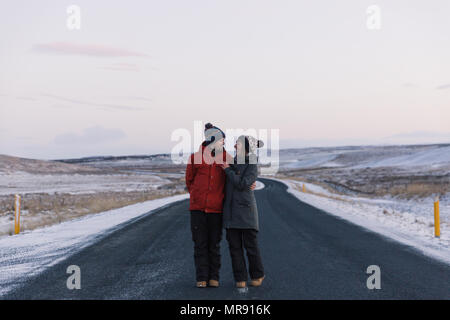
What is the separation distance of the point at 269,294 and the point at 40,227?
1029 cm

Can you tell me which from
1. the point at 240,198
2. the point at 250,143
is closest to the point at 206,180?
the point at 240,198

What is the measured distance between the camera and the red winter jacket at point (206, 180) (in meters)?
6.00

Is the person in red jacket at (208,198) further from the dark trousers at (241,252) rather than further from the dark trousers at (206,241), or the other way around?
the dark trousers at (241,252)

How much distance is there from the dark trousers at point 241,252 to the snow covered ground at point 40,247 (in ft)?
9.67

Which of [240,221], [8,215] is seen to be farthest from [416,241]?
[8,215]

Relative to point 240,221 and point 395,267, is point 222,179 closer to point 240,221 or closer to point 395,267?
point 240,221

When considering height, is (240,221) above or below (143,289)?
above

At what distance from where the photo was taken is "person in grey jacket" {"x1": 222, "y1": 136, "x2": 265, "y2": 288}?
590 centimetres

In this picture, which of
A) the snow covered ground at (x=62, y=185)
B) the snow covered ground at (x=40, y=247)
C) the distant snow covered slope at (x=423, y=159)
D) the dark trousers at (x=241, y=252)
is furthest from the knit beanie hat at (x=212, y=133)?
the distant snow covered slope at (x=423, y=159)

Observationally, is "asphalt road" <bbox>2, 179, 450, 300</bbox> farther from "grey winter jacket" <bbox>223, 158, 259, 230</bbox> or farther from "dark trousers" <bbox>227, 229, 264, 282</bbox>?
"grey winter jacket" <bbox>223, 158, 259, 230</bbox>

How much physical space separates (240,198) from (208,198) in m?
0.41

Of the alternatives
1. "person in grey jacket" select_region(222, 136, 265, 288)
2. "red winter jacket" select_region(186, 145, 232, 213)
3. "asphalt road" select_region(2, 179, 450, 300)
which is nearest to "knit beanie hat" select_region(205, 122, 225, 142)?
"red winter jacket" select_region(186, 145, 232, 213)
